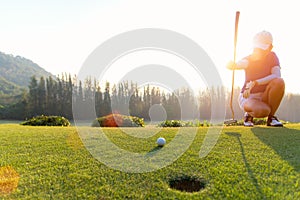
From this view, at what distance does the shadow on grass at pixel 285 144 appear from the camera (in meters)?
3.04

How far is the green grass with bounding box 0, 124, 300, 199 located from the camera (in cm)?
226

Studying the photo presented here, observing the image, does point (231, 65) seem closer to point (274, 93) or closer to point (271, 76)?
point (271, 76)

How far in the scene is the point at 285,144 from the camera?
3775 millimetres

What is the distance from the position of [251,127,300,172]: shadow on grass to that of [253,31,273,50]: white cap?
2450 millimetres

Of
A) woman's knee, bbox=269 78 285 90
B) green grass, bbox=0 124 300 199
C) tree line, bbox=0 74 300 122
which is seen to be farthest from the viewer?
tree line, bbox=0 74 300 122

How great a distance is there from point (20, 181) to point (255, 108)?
18.2 feet

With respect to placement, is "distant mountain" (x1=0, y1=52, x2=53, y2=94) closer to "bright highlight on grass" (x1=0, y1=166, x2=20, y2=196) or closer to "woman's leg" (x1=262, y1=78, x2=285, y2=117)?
"woman's leg" (x1=262, y1=78, x2=285, y2=117)

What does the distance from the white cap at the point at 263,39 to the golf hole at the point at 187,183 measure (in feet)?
15.4

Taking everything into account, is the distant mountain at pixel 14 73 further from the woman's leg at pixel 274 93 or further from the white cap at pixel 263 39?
the woman's leg at pixel 274 93

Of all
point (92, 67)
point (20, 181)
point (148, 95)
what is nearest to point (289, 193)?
point (20, 181)

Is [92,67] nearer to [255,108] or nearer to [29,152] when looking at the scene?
[29,152]

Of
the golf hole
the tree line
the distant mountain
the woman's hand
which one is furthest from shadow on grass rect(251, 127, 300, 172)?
the distant mountain

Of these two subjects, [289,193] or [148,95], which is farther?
[148,95]

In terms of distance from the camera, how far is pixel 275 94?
18.6 feet
